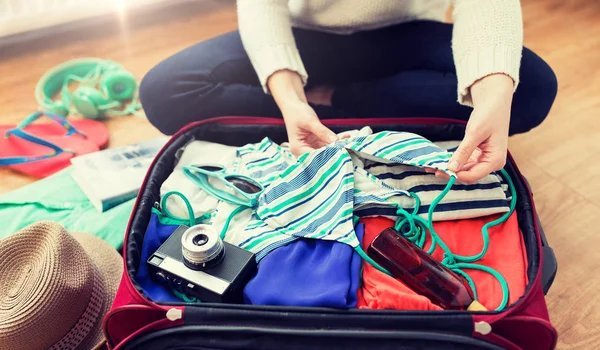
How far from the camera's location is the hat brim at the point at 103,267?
→ 775 millimetres

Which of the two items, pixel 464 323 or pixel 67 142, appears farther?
pixel 67 142

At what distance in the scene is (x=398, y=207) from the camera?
28.3 inches

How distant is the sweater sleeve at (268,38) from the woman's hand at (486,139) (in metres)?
0.30

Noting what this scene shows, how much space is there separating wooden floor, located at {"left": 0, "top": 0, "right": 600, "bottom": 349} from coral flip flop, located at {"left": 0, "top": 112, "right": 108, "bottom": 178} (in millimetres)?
30

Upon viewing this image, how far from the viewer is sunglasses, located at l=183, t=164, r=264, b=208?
75 cm

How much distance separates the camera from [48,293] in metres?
0.69

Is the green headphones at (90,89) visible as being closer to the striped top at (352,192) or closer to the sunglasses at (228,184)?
the sunglasses at (228,184)

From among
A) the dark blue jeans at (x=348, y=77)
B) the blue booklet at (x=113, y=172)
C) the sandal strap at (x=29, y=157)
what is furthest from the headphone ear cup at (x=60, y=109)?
the dark blue jeans at (x=348, y=77)

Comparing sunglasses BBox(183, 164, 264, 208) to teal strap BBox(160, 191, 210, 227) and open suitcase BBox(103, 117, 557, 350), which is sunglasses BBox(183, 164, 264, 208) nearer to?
teal strap BBox(160, 191, 210, 227)

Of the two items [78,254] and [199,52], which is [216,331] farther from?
[199,52]

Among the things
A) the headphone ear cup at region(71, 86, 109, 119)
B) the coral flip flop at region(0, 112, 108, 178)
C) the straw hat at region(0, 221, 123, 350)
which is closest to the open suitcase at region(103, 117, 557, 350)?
the straw hat at region(0, 221, 123, 350)

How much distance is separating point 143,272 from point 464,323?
39cm

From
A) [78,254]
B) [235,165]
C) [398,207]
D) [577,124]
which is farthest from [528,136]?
[78,254]

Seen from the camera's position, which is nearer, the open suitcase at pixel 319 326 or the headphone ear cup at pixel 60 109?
the open suitcase at pixel 319 326
